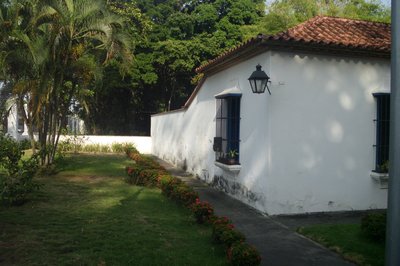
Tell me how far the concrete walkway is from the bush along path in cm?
41

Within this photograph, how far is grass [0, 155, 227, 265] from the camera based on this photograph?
5.19 meters

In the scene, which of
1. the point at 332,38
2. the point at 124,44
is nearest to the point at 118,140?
the point at 124,44

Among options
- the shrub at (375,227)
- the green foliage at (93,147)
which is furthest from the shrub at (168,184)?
the green foliage at (93,147)

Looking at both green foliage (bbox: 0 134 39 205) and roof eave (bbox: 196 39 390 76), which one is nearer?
roof eave (bbox: 196 39 390 76)

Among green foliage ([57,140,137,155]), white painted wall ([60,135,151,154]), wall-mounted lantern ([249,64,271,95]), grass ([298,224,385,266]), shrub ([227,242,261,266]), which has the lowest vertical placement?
grass ([298,224,385,266])

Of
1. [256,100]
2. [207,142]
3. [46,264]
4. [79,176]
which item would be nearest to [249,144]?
[256,100]

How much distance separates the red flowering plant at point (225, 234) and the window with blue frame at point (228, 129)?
3604 mm

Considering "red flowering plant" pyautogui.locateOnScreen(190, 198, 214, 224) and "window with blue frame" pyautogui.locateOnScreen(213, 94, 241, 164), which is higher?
"window with blue frame" pyautogui.locateOnScreen(213, 94, 241, 164)

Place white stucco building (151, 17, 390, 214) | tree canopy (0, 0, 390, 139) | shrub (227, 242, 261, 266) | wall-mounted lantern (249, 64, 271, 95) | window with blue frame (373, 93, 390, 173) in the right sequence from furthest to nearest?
tree canopy (0, 0, 390, 139) < window with blue frame (373, 93, 390, 173) < white stucco building (151, 17, 390, 214) < wall-mounted lantern (249, 64, 271, 95) < shrub (227, 242, 261, 266)

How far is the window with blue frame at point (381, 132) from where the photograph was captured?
27.8 feet

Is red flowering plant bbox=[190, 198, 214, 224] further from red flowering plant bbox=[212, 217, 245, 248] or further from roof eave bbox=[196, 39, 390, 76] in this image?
roof eave bbox=[196, 39, 390, 76]

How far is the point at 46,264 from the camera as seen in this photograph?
491cm

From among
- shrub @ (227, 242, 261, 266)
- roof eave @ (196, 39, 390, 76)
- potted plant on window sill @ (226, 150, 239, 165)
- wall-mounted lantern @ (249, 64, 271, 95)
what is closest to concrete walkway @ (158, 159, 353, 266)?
shrub @ (227, 242, 261, 266)

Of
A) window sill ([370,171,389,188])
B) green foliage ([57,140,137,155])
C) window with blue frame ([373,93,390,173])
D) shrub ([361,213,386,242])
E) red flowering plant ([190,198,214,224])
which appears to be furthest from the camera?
green foliage ([57,140,137,155])
